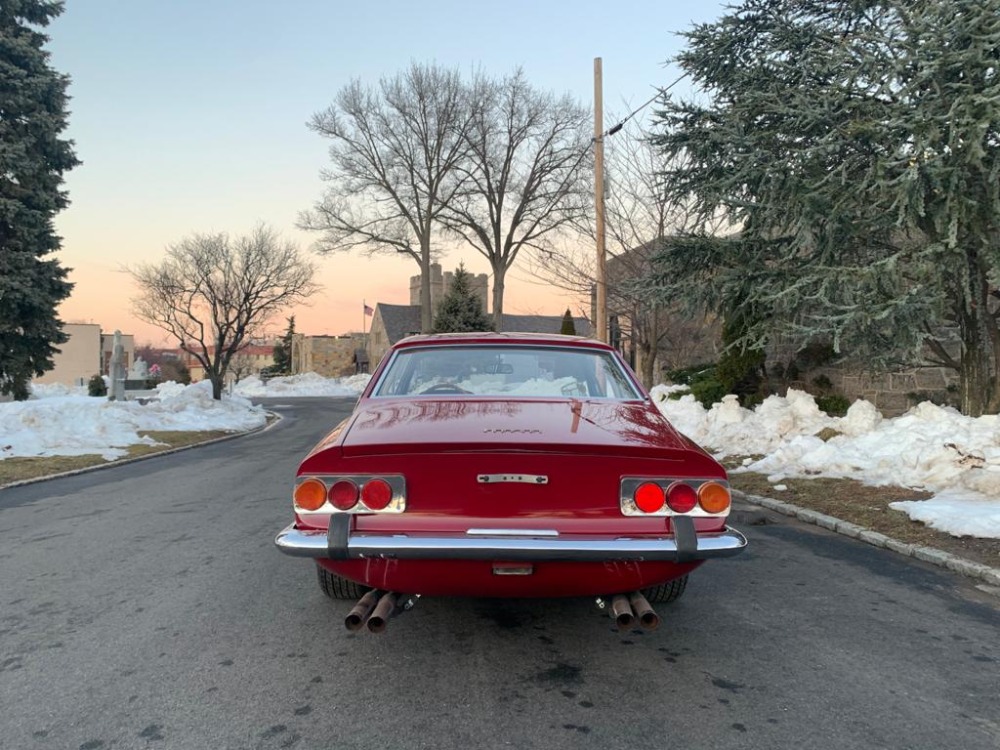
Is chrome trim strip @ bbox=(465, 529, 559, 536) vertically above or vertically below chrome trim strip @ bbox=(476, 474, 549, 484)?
below

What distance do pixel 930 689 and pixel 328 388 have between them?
60.1 m

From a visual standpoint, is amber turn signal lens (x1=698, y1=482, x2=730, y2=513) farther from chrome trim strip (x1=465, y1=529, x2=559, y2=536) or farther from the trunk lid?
chrome trim strip (x1=465, y1=529, x2=559, y2=536)

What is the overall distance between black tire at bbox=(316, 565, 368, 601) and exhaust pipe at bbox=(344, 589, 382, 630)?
2.34 ft

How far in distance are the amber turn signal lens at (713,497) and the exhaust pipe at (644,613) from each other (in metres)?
0.49

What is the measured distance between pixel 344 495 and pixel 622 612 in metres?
1.27

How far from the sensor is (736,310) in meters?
12.2

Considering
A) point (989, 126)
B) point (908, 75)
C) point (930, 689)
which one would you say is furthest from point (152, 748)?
point (908, 75)

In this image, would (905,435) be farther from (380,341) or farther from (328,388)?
(380,341)

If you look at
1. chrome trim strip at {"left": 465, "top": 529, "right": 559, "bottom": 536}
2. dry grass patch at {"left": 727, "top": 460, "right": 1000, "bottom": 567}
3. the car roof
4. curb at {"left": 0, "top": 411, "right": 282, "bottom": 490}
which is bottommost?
curb at {"left": 0, "top": 411, "right": 282, "bottom": 490}

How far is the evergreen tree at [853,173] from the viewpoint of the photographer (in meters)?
8.01

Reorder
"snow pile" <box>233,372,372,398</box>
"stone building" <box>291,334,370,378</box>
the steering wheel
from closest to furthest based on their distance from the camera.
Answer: the steering wheel → "snow pile" <box>233,372,372,398</box> → "stone building" <box>291,334,370,378</box>

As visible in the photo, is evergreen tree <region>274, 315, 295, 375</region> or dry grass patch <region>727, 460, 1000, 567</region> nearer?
dry grass patch <region>727, 460, 1000, 567</region>

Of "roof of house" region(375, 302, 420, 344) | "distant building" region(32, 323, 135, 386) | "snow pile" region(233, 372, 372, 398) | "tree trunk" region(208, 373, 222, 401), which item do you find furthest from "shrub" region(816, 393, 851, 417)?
A: "distant building" region(32, 323, 135, 386)

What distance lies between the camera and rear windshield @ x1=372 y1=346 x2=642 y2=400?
Result: 4121 mm
